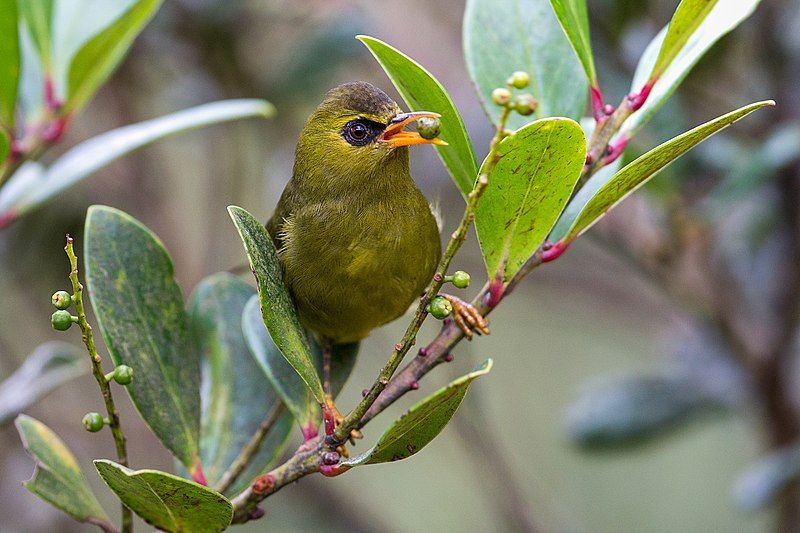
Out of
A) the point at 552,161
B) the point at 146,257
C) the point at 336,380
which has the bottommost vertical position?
the point at 336,380

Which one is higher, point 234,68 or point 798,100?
point 234,68

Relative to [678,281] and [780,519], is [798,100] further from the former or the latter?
[780,519]

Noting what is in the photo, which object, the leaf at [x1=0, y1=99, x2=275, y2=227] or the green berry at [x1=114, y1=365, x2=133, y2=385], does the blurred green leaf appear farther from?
the green berry at [x1=114, y1=365, x2=133, y2=385]

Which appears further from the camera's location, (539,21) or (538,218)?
(539,21)

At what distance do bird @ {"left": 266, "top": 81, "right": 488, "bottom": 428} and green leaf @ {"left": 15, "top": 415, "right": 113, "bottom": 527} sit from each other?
51cm

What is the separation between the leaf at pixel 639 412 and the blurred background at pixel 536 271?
0.11 ft

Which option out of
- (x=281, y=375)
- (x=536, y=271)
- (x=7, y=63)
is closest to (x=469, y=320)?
(x=281, y=375)

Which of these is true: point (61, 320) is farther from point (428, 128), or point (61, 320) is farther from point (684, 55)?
point (684, 55)

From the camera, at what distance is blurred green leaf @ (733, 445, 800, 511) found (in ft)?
9.25

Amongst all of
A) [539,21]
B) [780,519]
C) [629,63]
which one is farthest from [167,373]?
[780,519]

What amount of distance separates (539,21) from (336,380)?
2.66 ft

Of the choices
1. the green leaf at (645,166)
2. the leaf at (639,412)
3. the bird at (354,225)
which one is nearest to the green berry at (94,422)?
the bird at (354,225)

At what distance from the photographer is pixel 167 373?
1.74 meters

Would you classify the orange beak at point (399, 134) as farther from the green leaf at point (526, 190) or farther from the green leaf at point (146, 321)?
the green leaf at point (146, 321)
